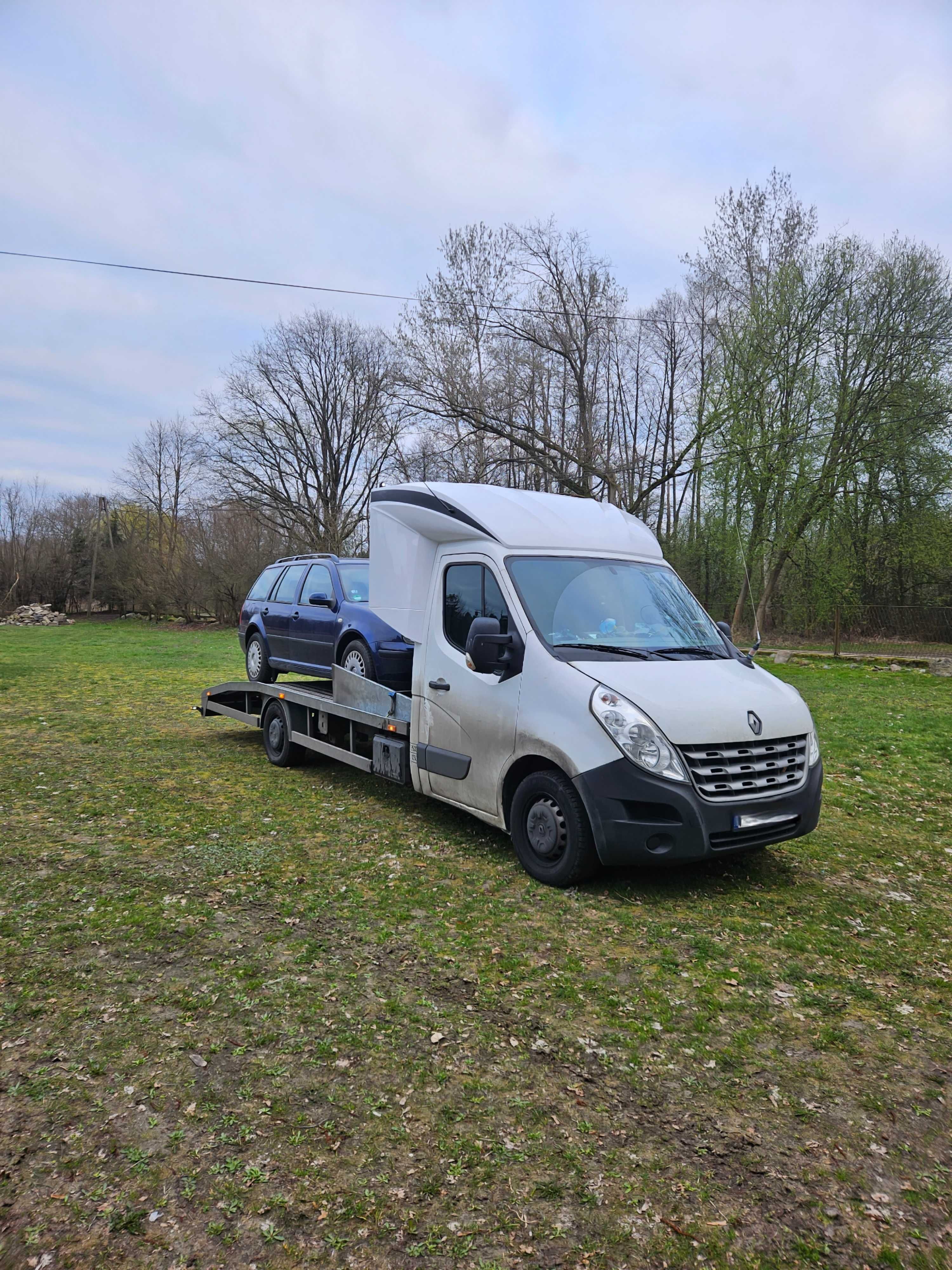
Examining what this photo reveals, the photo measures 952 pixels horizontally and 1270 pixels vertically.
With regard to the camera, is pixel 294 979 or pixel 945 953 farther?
pixel 945 953

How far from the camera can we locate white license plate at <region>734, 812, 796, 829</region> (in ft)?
15.6

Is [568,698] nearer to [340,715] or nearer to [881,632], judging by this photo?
[340,715]

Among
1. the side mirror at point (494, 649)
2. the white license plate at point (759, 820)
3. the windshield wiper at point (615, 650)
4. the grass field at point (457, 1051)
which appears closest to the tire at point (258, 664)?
the grass field at point (457, 1051)

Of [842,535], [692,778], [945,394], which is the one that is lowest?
[692,778]

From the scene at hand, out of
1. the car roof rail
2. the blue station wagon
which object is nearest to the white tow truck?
the blue station wagon

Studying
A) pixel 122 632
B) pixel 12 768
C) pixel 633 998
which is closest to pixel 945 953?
pixel 633 998

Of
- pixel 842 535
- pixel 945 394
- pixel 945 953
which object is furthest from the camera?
pixel 842 535

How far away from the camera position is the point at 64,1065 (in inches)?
126

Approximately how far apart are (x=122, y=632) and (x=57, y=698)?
74.9 ft

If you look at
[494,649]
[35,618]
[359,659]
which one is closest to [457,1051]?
[494,649]

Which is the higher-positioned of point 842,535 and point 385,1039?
point 842,535

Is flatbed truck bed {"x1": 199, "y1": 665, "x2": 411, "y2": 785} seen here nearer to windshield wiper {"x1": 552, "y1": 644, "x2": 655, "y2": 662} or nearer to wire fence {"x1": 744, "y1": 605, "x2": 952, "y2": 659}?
windshield wiper {"x1": 552, "y1": 644, "x2": 655, "y2": 662}

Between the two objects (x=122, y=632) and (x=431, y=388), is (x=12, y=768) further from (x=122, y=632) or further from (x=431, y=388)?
(x=122, y=632)

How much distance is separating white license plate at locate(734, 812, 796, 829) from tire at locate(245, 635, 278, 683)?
604 cm
